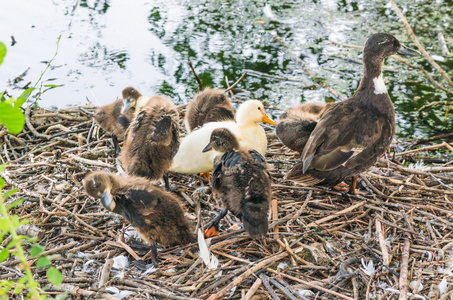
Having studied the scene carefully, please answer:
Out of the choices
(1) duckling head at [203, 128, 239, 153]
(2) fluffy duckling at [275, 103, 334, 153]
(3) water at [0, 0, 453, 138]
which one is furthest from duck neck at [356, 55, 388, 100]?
(3) water at [0, 0, 453, 138]

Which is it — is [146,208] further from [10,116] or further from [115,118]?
[115,118]

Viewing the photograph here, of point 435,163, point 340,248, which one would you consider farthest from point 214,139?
point 435,163

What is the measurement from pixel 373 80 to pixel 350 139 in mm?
609

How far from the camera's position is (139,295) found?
293 centimetres

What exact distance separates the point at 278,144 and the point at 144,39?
12.1ft

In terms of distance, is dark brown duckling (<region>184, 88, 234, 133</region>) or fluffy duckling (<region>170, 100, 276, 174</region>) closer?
fluffy duckling (<region>170, 100, 276, 174</region>)

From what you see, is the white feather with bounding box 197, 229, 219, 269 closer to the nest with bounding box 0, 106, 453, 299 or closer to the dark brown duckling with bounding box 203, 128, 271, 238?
the nest with bounding box 0, 106, 453, 299

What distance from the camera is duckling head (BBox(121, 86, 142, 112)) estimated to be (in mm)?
4875

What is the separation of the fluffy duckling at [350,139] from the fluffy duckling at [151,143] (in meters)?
0.99

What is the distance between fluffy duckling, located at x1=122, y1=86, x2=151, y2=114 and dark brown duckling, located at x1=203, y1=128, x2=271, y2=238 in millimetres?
1519

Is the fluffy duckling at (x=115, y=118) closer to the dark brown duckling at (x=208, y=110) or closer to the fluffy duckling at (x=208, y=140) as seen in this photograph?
the dark brown duckling at (x=208, y=110)

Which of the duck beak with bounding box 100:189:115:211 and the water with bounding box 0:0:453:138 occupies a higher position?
the duck beak with bounding box 100:189:115:211

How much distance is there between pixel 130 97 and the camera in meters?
4.91

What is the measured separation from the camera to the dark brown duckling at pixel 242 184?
123 inches
